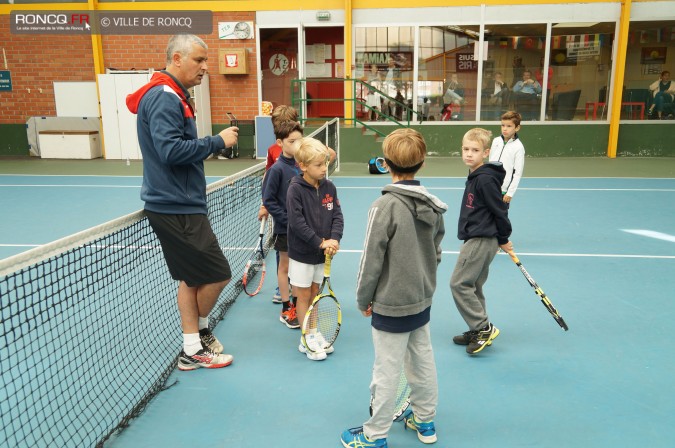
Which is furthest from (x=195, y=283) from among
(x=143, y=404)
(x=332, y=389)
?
(x=332, y=389)

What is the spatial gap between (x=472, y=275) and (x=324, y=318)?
1229mm

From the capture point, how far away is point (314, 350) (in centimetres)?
376

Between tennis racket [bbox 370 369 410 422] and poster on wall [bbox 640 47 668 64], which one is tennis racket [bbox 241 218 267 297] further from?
poster on wall [bbox 640 47 668 64]

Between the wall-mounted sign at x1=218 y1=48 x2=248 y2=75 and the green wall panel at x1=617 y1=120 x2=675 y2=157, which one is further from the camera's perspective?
the wall-mounted sign at x1=218 y1=48 x2=248 y2=75

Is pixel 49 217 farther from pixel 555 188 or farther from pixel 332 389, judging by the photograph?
pixel 555 188

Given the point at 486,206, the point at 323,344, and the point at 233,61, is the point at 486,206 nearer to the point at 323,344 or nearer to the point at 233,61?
the point at 323,344

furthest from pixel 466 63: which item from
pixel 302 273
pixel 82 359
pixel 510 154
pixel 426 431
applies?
pixel 426 431

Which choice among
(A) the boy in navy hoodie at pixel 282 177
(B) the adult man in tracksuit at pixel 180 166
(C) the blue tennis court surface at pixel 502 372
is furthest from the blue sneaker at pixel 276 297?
(B) the adult man in tracksuit at pixel 180 166

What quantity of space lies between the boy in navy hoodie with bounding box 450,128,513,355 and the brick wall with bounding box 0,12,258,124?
1149 centimetres

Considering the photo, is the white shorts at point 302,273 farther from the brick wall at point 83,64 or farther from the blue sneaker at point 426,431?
the brick wall at point 83,64

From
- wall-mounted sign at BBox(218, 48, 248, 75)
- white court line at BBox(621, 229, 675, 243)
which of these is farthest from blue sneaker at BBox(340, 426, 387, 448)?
wall-mounted sign at BBox(218, 48, 248, 75)

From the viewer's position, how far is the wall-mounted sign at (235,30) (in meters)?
14.0

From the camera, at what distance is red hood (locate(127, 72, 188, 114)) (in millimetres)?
3180

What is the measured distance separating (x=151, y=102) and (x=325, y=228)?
4.47 feet
